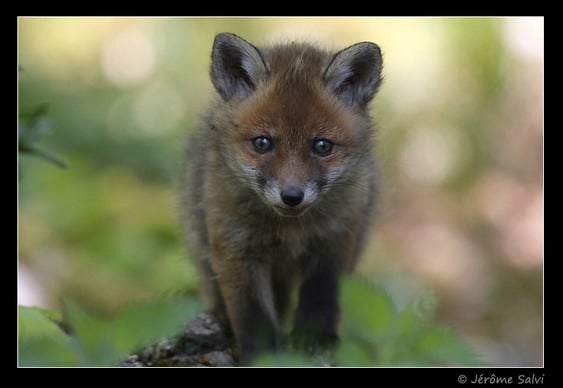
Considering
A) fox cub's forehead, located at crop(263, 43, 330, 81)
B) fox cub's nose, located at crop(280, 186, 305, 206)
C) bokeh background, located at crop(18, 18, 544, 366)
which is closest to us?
fox cub's nose, located at crop(280, 186, 305, 206)

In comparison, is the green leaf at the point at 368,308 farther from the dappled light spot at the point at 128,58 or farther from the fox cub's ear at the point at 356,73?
the dappled light spot at the point at 128,58

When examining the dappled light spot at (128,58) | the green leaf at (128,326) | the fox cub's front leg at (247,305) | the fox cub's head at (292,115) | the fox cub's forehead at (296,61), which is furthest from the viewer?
the dappled light spot at (128,58)

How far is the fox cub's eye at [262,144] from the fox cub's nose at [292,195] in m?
0.27

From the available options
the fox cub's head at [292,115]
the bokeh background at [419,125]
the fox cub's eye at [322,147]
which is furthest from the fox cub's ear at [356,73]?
the bokeh background at [419,125]

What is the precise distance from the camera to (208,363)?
162 inches

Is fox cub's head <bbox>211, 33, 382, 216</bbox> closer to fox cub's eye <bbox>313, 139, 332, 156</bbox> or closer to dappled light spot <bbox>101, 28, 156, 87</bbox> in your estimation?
fox cub's eye <bbox>313, 139, 332, 156</bbox>

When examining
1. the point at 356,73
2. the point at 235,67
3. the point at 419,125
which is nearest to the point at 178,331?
the point at 235,67

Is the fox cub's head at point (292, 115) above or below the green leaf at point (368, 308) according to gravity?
above

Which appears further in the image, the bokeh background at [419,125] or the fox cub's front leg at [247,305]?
the bokeh background at [419,125]

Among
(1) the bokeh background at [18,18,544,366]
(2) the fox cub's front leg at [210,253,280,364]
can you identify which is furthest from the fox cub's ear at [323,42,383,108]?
(1) the bokeh background at [18,18,544,366]

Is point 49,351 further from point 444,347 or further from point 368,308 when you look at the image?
point 444,347

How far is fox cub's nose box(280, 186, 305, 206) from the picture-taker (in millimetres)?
3855

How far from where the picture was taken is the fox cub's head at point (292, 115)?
3967mm
